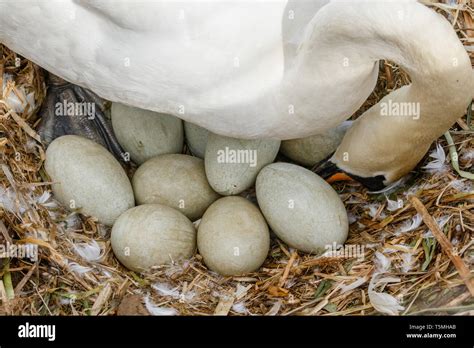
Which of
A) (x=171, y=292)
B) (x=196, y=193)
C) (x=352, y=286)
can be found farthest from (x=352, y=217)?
(x=171, y=292)

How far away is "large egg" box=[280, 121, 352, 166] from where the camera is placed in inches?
79.4

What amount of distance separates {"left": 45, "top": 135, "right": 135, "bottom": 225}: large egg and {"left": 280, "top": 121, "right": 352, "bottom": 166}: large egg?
453 mm

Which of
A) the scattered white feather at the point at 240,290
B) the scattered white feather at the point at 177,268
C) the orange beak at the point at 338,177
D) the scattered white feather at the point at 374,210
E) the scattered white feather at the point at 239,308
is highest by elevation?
the orange beak at the point at 338,177

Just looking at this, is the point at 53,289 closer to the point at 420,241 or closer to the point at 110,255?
the point at 110,255

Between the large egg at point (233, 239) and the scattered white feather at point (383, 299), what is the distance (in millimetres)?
282

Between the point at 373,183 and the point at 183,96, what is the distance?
56 centimetres

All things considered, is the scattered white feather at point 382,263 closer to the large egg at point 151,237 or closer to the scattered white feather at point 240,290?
the scattered white feather at point 240,290

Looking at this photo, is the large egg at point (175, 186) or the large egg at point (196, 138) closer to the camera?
the large egg at point (175, 186)

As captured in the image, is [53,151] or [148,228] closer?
[148,228]

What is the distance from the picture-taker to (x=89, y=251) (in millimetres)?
1884

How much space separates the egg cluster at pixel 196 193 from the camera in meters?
1.82

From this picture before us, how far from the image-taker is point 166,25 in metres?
1.58

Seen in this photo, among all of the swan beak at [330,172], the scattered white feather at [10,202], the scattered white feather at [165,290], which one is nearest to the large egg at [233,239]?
the scattered white feather at [165,290]
